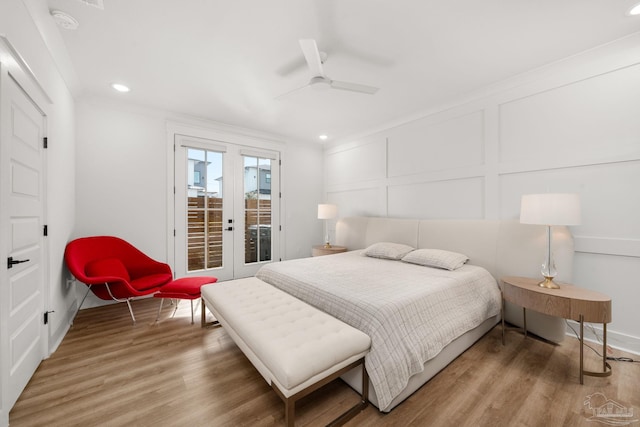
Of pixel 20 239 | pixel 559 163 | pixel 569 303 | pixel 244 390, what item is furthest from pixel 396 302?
pixel 20 239

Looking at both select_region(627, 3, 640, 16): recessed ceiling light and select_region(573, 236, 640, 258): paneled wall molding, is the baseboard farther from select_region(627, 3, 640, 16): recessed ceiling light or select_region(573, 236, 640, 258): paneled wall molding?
select_region(627, 3, 640, 16): recessed ceiling light

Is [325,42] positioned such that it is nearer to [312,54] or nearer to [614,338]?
[312,54]

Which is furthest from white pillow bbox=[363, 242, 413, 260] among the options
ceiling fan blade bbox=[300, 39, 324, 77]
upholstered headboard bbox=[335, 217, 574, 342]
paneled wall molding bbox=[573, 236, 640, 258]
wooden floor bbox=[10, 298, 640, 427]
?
ceiling fan blade bbox=[300, 39, 324, 77]

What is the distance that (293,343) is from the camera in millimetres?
1384

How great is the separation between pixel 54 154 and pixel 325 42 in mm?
2569

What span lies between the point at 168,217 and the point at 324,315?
2980 mm

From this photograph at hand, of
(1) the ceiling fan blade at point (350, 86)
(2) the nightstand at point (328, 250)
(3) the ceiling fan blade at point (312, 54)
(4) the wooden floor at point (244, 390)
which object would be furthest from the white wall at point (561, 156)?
(3) the ceiling fan blade at point (312, 54)

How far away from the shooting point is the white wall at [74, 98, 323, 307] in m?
3.11

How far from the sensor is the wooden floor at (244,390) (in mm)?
1442

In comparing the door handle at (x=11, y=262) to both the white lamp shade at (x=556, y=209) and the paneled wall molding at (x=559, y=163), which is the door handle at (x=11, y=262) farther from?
the paneled wall molding at (x=559, y=163)

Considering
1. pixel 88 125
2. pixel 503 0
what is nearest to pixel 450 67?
pixel 503 0

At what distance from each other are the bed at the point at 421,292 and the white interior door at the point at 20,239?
1.69 meters

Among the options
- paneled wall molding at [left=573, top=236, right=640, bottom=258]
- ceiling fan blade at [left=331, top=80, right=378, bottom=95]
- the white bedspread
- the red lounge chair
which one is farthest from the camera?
the red lounge chair

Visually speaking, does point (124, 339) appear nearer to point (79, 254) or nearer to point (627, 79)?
point (79, 254)
